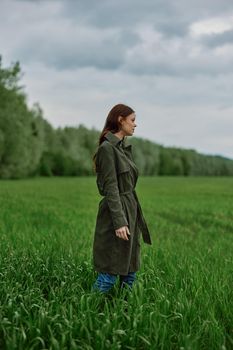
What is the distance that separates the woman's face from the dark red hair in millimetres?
36

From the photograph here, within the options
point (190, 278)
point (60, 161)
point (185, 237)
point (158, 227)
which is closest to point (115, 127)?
point (190, 278)

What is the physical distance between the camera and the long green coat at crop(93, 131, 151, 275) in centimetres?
520

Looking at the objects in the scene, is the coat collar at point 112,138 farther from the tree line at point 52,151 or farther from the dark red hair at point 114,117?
the tree line at point 52,151

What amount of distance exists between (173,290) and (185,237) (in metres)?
7.04

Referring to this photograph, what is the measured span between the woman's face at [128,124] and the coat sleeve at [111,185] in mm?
269

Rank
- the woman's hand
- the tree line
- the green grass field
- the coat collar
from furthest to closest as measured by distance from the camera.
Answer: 1. the tree line
2. the coat collar
3. the woman's hand
4. the green grass field

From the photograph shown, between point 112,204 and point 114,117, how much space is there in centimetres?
89

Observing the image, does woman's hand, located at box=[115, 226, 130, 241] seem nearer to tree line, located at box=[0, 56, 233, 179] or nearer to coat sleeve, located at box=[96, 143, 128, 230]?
coat sleeve, located at box=[96, 143, 128, 230]

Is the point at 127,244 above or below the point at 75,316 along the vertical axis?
above

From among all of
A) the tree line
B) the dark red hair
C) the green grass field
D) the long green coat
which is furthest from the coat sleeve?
the tree line

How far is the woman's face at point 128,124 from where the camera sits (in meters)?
5.38

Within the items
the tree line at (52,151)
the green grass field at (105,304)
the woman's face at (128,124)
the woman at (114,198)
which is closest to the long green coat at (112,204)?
the woman at (114,198)

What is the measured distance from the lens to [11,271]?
20.3ft

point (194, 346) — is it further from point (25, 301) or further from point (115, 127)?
point (115, 127)
